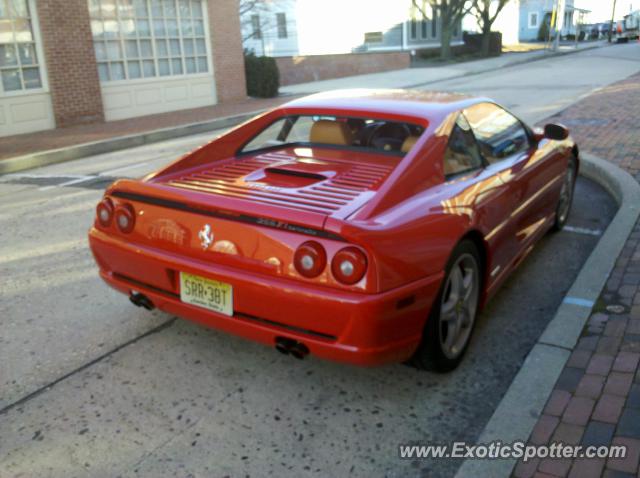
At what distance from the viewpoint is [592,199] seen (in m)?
6.90

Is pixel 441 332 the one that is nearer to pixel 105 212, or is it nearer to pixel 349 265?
pixel 349 265

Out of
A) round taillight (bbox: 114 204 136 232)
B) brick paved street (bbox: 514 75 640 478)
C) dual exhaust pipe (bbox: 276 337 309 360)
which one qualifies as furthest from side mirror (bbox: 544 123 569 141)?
round taillight (bbox: 114 204 136 232)

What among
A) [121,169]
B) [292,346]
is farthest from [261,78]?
[292,346]

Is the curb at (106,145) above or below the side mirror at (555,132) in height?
below

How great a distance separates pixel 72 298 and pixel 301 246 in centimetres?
232

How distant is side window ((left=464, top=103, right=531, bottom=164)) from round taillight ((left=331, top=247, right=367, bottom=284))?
5.13 ft

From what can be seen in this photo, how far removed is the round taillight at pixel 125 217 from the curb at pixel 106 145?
24.2 ft

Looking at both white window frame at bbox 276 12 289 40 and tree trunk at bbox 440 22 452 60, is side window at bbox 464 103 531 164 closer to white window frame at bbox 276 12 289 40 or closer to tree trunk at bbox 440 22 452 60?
tree trunk at bbox 440 22 452 60

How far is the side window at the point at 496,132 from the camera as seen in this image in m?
4.05

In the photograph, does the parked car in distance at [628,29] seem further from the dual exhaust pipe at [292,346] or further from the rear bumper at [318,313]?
the dual exhaust pipe at [292,346]

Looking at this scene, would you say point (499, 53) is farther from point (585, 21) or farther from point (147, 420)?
point (585, 21)

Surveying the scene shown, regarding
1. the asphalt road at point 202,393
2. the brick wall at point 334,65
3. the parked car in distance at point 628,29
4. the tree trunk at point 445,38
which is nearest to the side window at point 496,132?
the asphalt road at point 202,393

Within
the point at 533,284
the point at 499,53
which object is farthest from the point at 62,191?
the point at 499,53

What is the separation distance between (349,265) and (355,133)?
1525 mm
